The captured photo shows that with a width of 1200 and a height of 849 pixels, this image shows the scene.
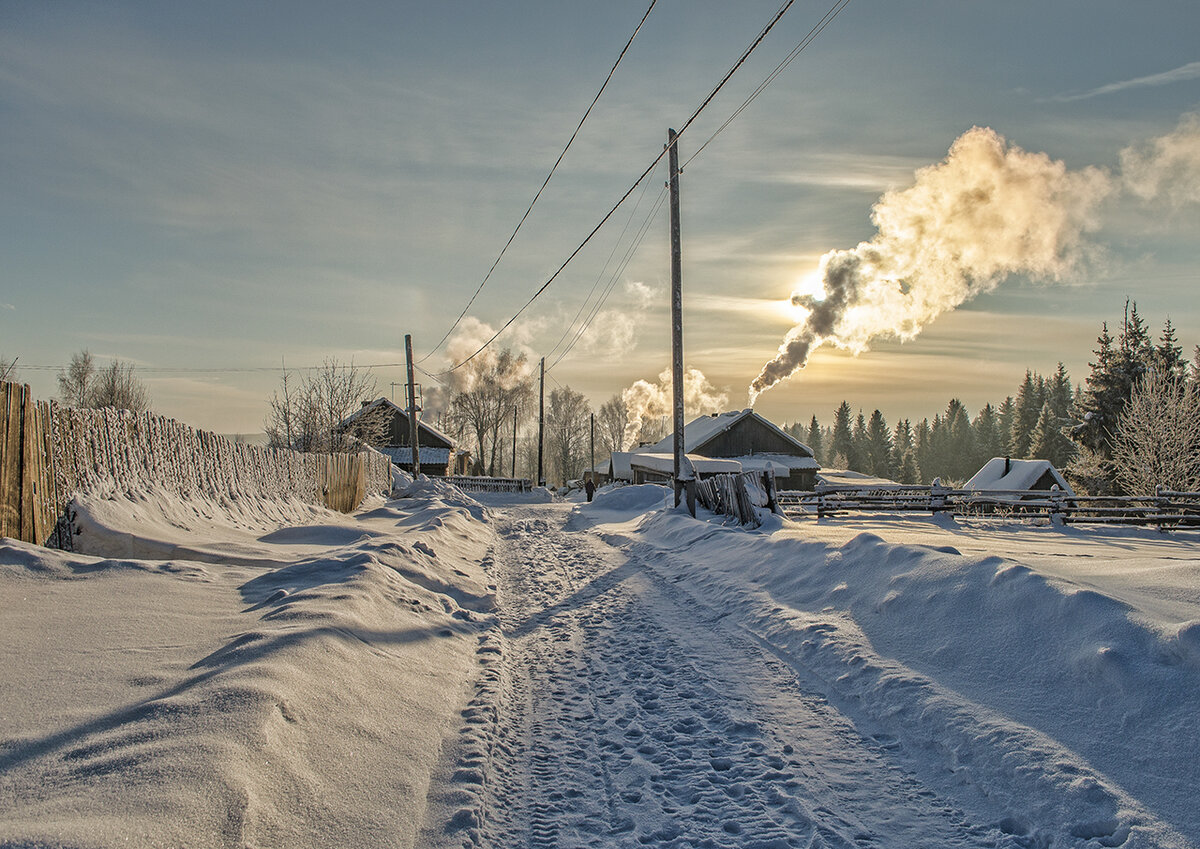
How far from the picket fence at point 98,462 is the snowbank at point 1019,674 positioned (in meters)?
6.76

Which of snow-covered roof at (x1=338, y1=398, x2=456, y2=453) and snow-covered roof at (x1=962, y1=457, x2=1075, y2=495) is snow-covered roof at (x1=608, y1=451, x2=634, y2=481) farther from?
snow-covered roof at (x1=962, y1=457, x2=1075, y2=495)

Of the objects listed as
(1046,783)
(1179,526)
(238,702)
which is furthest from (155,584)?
(1179,526)

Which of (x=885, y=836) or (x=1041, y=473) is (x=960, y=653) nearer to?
(x=885, y=836)

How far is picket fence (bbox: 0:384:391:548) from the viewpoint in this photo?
5844mm

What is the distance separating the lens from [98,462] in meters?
7.19

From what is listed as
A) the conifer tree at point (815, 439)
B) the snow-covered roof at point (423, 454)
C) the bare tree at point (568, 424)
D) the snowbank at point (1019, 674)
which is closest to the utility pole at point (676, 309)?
the snowbank at point (1019, 674)

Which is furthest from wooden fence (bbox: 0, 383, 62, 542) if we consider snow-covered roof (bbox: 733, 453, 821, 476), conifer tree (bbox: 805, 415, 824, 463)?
conifer tree (bbox: 805, 415, 824, 463)

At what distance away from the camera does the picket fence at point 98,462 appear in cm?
584

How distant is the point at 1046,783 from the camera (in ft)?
10.4

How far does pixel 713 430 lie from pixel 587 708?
124 feet

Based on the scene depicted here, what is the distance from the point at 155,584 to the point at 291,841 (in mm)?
3755

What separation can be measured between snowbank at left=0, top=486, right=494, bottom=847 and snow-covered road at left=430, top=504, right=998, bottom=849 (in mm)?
356

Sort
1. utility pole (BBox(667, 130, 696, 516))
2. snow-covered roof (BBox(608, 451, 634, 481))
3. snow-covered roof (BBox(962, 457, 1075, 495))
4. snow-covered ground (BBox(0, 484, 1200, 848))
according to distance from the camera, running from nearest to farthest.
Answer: snow-covered ground (BBox(0, 484, 1200, 848)) → utility pole (BBox(667, 130, 696, 516)) → snow-covered roof (BBox(962, 457, 1075, 495)) → snow-covered roof (BBox(608, 451, 634, 481))

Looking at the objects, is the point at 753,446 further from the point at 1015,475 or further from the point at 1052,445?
the point at 1052,445
